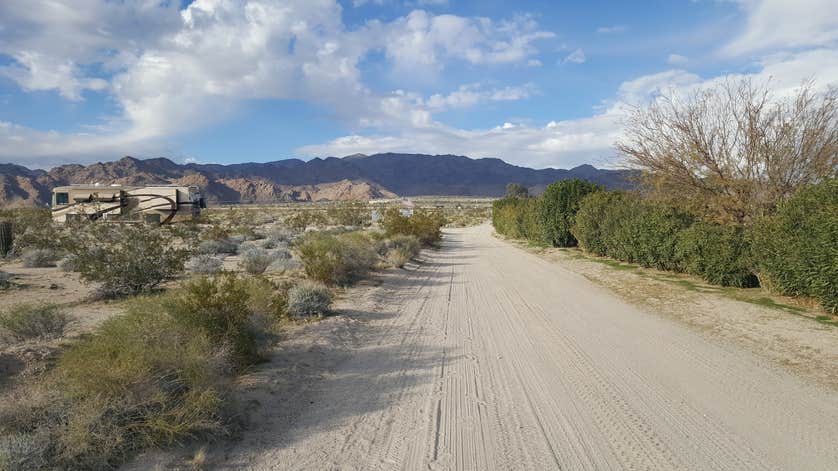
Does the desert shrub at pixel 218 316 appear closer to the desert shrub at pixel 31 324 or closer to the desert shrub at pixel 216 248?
the desert shrub at pixel 31 324

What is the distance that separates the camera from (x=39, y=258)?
1653 centimetres

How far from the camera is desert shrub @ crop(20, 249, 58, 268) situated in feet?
54.0

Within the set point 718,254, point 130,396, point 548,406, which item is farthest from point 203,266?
point 718,254

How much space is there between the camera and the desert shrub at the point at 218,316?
6609 millimetres

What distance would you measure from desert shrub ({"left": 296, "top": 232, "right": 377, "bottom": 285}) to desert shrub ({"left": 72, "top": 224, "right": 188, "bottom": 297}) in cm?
335

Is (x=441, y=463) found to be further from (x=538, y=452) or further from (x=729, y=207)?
(x=729, y=207)

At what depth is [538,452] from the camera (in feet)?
15.1

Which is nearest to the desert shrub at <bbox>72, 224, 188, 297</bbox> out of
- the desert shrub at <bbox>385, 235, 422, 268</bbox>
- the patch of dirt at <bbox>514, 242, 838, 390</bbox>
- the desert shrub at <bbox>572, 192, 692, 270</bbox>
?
the desert shrub at <bbox>385, 235, 422, 268</bbox>

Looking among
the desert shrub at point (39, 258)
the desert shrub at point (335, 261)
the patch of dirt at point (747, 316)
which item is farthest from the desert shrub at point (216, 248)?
the patch of dirt at point (747, 316)

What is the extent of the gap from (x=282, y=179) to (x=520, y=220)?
141 meters

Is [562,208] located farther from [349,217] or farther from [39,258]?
[349,217]

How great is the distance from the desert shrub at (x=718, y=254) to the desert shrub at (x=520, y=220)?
1671 cm

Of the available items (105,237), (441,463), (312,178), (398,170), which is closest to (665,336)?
(441,463)

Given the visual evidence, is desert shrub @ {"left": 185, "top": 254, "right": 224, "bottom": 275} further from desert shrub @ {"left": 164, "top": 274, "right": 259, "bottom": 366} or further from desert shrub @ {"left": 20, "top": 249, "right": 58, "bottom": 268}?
desert shrub @ {"left": 164, "top": 274, "right": 259, "bottom": 366}
